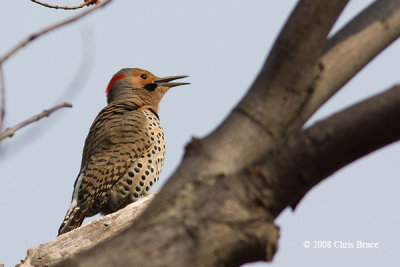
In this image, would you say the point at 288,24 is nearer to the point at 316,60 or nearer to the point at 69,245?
the point at 316,60

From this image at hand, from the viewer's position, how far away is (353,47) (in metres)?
2.01

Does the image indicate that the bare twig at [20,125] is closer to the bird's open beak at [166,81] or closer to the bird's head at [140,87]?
the bird's head at [140,87]

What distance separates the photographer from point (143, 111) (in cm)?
772

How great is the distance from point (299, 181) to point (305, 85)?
0.35 meters

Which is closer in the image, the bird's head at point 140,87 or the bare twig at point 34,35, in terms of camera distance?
the bare twig at point 34,35

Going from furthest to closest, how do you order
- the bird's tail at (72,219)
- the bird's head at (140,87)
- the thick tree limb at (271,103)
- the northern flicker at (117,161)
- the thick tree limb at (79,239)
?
the bird's head at (140,87)
the northern flicker at (117,161)
the bird's tail at (72,219)
the thick tree limb at (79,239)
the thick tree limb at (271,103)

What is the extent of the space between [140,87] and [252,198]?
6.80 m

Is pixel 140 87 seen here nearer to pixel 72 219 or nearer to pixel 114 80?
pixel 114 80

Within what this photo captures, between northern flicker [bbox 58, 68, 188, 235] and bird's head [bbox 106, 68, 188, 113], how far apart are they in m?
0.28

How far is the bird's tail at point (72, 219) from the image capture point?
6.25 meters

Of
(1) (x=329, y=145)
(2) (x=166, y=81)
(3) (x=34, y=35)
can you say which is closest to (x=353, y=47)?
(1) (x=329, y=145)

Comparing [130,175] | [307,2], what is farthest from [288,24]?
[130,175]

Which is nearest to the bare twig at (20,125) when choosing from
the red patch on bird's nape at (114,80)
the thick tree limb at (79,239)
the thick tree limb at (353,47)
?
the thick tree limb at (353,47)

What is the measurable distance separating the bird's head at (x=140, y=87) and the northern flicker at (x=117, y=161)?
279 mm
